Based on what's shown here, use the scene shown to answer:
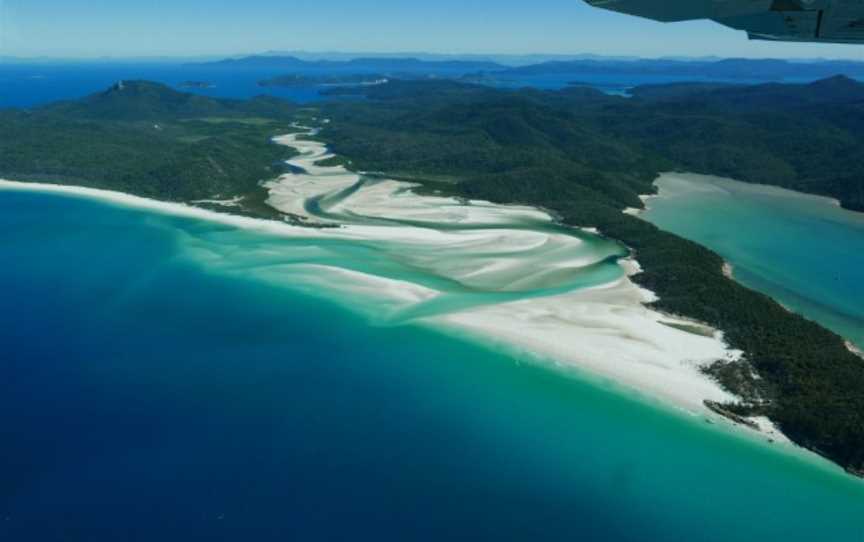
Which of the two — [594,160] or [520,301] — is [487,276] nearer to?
[520,301]

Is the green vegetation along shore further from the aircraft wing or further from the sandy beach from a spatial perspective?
the aircraft wing

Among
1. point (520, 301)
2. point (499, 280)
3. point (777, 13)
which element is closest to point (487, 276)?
point (499, 280)

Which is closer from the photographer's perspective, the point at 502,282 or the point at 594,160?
the point at 502,282

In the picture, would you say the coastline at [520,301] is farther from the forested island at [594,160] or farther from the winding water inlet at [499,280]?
the forested island at [594,160]

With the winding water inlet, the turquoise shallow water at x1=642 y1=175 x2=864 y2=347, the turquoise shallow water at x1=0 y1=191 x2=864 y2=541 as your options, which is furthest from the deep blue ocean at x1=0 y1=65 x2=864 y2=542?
the turquoise shallow water at x1=642 y1=175 x2=864 y2=347

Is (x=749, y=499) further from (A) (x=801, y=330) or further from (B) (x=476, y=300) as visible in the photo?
(B) (x=476, y=300)
